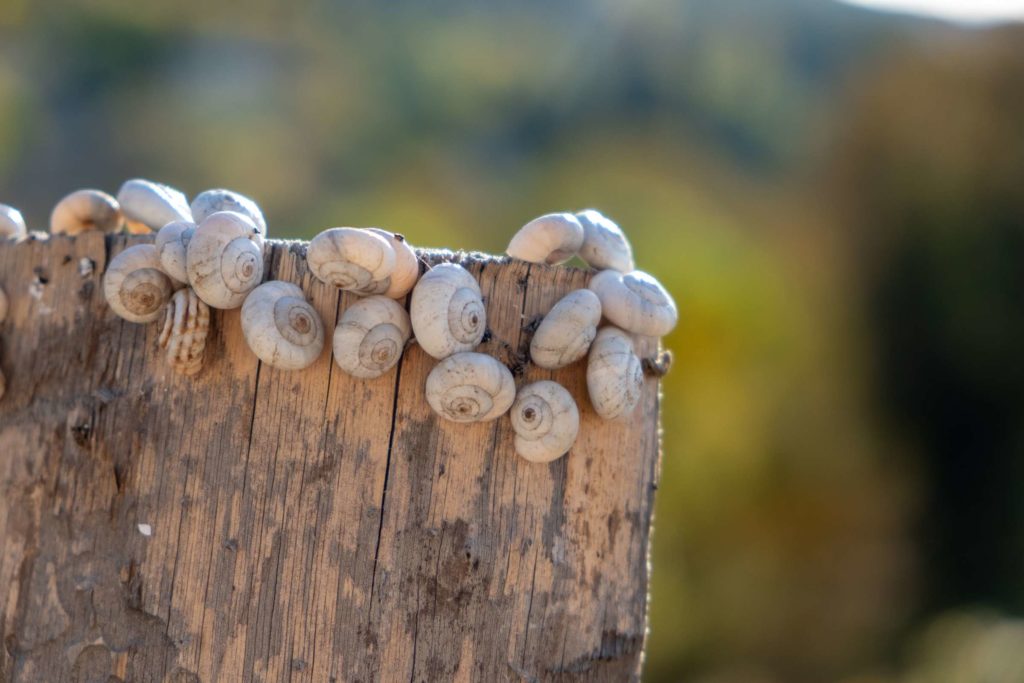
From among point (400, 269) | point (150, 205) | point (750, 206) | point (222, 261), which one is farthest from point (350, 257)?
point (750, 206)

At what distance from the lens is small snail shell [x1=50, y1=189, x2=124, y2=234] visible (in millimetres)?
2676

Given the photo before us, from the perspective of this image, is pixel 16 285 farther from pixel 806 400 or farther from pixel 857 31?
pixel 857 31

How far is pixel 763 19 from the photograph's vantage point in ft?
68.0

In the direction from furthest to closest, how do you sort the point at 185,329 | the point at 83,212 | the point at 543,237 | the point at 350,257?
the point at 83,212 < the point at 543,237 < the point at 185,329 < the point at 350,257

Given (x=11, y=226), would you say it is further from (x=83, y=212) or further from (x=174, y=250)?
(x=174, y=250)

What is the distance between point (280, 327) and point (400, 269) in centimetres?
28

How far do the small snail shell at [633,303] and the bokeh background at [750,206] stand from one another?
22.3 feet

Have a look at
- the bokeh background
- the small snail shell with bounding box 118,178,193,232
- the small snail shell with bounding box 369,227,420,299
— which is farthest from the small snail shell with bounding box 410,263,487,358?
the bokeh background

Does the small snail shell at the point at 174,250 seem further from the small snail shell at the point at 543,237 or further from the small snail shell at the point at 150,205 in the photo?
the small snail shell at the point at 543,237

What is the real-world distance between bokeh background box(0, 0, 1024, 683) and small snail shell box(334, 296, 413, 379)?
7.31m

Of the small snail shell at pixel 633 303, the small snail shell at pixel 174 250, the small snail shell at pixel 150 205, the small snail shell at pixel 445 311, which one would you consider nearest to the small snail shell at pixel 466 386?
the small snail shell at pixel 445 311

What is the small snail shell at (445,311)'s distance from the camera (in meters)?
2.01

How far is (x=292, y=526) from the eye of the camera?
205 centimetres

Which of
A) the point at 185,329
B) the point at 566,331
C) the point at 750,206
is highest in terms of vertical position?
the point at 750,206
